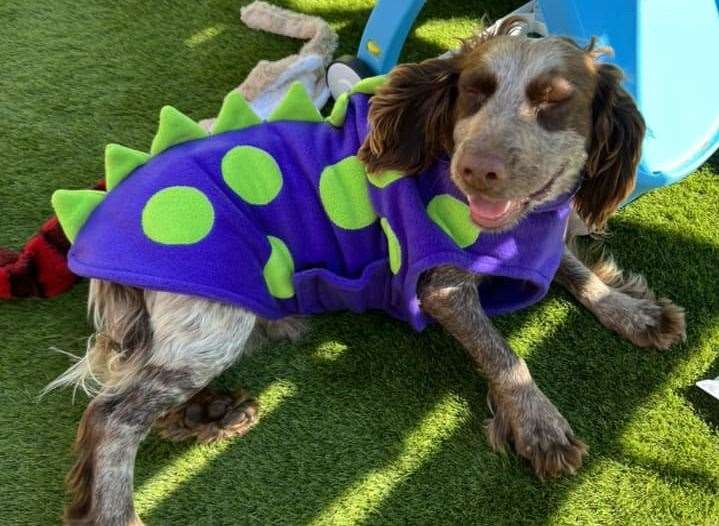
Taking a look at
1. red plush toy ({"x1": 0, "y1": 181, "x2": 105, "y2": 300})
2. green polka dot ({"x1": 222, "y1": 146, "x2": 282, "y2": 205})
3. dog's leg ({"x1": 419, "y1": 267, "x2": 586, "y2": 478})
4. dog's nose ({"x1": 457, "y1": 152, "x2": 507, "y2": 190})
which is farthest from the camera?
red plush toy ({"x1": 0, "y1": 181, "x2": 105, "y2": 300})

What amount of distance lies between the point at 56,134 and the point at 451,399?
210 centimetres

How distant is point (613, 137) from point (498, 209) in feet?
1.29

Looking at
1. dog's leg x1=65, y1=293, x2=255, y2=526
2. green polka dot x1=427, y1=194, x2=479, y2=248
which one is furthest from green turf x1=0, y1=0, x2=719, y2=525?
green polka dot x1=427, y1=194, x2=479, y2=248

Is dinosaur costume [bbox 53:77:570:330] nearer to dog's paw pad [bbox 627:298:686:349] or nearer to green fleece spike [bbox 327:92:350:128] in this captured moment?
green fleece spike [bbox 327:92:350:128]

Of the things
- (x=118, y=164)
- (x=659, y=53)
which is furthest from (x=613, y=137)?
(x=118, y=164)

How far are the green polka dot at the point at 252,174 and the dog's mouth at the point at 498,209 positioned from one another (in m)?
0.63

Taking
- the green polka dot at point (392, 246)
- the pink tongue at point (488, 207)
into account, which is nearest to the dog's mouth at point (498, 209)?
the pink tongue at point (488, 207)

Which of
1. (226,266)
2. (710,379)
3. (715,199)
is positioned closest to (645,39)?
(715,199)

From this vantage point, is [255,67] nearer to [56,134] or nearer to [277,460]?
[56,134]

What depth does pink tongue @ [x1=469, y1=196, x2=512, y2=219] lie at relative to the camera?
6.35 feet

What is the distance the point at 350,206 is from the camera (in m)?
2.21

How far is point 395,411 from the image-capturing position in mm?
2455

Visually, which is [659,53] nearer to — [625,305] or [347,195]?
[625,305]

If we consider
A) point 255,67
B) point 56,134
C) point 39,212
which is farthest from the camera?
point 255,67
